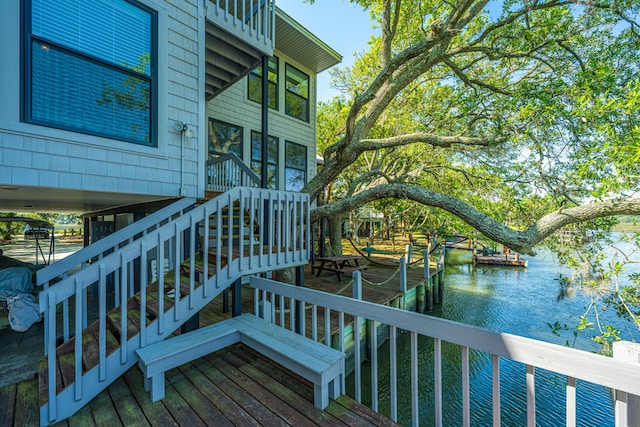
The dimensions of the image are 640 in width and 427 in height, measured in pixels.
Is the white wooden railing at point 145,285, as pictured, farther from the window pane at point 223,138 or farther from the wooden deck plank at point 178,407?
the window pane at point 223,138

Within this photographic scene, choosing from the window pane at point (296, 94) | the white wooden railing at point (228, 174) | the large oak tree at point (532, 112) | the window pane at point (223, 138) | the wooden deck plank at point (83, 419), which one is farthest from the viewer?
the window pane at point (296, 94)

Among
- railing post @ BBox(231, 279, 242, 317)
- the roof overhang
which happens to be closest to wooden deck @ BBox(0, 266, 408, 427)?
railing post @ BBox(231, 279, 242, 317)

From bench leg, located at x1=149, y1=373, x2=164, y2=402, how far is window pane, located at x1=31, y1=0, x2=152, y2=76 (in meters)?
3.58

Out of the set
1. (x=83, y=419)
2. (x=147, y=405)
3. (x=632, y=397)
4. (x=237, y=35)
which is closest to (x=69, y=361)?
(x=83, y=419)

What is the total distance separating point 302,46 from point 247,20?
432 centimetres

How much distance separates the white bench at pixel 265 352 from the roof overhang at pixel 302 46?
810 centimetres

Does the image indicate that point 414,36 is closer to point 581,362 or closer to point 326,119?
point 326,119

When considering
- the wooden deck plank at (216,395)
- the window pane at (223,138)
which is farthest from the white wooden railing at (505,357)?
the window pane at (223,138)

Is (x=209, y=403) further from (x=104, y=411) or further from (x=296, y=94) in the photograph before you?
(x=296, y=94)

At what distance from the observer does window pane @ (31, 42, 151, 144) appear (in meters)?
2.91

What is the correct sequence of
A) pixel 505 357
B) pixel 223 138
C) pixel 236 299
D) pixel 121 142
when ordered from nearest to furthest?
pixel 505 357
pixel 121 142
pixel 236 299
pixel 223 138

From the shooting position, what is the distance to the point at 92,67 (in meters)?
3.23

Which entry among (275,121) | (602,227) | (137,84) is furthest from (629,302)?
(275,121)

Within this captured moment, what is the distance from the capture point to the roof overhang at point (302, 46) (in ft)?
26.1
